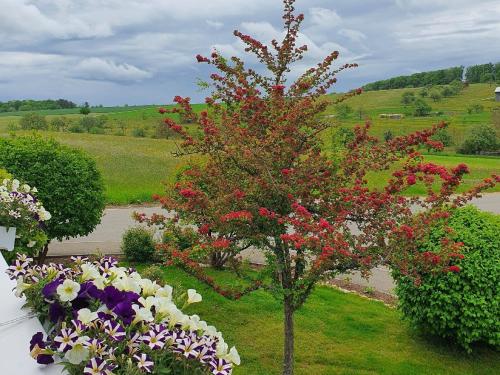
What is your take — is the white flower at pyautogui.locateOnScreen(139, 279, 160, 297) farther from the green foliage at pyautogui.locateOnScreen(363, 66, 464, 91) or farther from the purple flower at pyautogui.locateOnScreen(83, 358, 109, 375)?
the green foliage at pyautogui.locateOnScreen(363, 66, 464, 91)

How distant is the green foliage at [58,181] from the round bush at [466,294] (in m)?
7.63

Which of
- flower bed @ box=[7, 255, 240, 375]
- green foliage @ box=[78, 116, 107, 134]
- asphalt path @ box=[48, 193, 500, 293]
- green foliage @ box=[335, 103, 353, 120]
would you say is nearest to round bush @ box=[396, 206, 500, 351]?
green foliage @ box=[335, 103, 353, 120]

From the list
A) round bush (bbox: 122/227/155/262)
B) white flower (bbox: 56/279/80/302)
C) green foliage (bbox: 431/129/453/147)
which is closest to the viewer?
white flower (bbox: 56/279/80/302)

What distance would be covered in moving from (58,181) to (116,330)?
10.7 meters

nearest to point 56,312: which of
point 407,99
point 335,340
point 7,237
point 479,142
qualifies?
point 7,237

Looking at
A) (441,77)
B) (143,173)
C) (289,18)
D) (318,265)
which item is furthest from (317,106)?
(441,77)

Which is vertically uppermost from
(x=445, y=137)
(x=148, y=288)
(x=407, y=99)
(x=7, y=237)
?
(x=148, y=288)

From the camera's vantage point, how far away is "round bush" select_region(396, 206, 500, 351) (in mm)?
7879

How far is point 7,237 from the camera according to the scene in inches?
245

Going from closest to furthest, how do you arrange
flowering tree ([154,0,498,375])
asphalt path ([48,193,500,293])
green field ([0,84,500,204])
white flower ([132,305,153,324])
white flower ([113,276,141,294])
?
white flower ([132,305,153,324]), white flower ([113,276,141,294]), flowering tree ([154,0,498,375]), asphalt path ([48,193,500,293]), green field ([0,84,500,204])

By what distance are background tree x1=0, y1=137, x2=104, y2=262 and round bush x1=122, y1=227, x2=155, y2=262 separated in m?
1.04

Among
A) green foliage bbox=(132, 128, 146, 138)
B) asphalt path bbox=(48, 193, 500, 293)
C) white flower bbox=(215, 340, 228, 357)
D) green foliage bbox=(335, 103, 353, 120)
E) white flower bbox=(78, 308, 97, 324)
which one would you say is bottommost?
green foliage bbox=(132, 128, 146, 138)

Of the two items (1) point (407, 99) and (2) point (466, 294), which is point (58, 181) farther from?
(1) point (407, 99)

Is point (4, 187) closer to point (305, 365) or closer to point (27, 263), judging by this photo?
point (27, 263)
